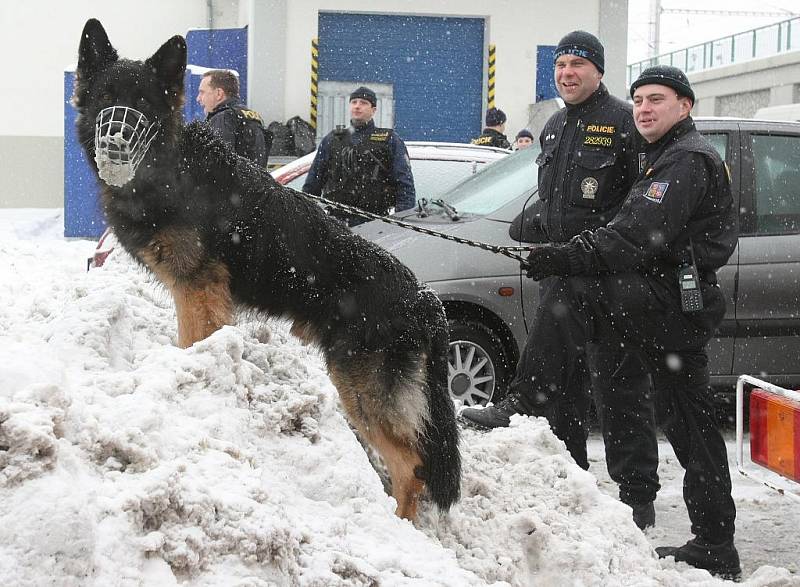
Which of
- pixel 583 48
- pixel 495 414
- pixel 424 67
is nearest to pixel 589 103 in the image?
pixel 583 48

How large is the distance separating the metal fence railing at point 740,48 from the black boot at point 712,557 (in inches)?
1023

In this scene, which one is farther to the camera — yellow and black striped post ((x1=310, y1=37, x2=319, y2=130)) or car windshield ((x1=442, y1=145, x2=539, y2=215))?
yellow and black striped post ((x1=310, y1=37, x2=319, y2=130))

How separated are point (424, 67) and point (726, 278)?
12.4m

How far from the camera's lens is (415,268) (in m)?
5.83

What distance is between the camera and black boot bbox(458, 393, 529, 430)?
4473mm

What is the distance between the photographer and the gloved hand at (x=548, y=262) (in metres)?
4.12

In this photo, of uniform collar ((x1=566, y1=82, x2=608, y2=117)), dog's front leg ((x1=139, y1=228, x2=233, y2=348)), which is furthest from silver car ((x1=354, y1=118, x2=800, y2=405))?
dog's front leg ((x1=139, y1=228, x2=233, y2=348))

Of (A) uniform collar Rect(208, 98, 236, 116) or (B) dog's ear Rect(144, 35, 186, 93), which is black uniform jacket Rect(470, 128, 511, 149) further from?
(B) dog's ear Rect(144, 35, 186, 93)

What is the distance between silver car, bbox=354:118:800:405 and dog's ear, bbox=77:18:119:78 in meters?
2.35

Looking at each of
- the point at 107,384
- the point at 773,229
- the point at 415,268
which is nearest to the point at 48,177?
the point at 415,268

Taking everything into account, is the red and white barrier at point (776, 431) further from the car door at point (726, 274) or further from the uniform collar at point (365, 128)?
the uniform collar at point (365, 128)

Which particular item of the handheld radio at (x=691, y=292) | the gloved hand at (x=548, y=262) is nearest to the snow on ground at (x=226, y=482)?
the gloved hand at (x=548, y=262)

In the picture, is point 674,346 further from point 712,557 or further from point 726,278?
point 726,278

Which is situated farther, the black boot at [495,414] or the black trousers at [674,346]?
the black boot at [495,414]
